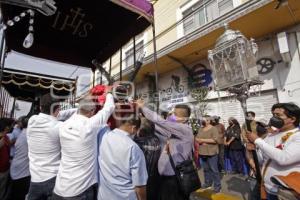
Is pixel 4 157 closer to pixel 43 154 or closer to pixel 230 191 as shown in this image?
pixel 43 154

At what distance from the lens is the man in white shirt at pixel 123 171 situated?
1.87m

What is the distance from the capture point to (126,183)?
1.91 meters

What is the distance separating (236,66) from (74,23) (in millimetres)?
2641

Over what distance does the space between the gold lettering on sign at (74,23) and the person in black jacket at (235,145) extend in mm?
5300

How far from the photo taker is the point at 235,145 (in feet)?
22.3

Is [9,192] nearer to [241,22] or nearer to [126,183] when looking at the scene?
[126,183]

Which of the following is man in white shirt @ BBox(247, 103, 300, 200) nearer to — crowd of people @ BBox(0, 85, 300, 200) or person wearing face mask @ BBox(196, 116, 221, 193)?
crowd of people @ BBox(0, 85, 300, 200)

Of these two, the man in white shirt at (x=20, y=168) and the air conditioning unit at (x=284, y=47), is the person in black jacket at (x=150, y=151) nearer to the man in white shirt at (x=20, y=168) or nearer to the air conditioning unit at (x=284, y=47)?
the man in white shirt at (x=20, y=168)

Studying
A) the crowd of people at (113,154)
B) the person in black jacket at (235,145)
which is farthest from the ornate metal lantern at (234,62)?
the person in black jacket at (235,145)

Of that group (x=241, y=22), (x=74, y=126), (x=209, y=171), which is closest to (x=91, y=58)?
(x=74, y=126)

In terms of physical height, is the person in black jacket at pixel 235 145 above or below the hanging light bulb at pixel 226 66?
below

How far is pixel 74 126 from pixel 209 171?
4.47 meters

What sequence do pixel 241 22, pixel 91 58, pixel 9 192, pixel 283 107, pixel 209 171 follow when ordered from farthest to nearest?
pixel 241 22 < pixel 209 171 < pixel 91 58 < pixel 9 192 < pixel 283 107

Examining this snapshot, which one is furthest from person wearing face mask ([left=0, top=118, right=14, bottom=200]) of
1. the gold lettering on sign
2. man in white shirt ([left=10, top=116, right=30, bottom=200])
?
the gold lettering on sign
